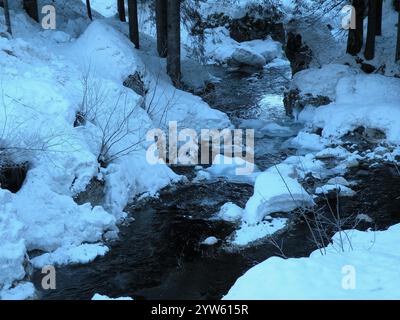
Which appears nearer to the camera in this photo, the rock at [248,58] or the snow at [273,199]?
the snow at [273,199]

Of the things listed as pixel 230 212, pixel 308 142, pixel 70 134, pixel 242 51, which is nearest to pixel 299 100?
pixel 308 142

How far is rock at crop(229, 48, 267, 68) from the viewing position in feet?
92.6

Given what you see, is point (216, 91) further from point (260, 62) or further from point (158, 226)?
point (158, 226)

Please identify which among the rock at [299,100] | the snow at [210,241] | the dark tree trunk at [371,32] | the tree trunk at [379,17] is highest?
the tree trunk at [379,17]

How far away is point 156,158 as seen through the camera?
1211 cm

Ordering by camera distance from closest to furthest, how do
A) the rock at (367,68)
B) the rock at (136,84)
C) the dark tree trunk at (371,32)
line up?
the rock at (136,84) < the dark tree trunk at (371,32) < the rock at (367,68)

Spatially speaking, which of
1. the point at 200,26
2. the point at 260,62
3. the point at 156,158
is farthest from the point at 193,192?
the point at 260,62

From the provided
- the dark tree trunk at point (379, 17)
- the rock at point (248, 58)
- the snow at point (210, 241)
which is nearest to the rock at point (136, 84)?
the snow at point (210, 241)

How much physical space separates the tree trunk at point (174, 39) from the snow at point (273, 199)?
768cm

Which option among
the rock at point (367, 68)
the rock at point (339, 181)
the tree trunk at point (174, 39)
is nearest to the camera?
the rock at point (339, 181)

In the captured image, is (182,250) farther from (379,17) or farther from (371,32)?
(379,17)

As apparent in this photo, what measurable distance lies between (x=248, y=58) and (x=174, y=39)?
12172 mm

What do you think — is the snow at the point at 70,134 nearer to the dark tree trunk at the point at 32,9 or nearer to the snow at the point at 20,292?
the snow at the point at 20,292

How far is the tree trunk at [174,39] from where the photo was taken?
16.4 m
